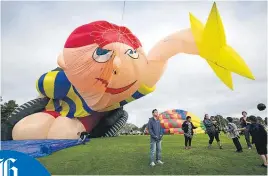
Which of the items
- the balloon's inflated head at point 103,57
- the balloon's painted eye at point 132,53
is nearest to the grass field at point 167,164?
the balloon's inflated head at point 103,57

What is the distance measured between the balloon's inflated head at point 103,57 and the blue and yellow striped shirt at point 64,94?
2446mm

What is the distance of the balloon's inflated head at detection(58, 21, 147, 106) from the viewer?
9820 millimetres

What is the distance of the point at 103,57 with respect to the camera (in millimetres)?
9875

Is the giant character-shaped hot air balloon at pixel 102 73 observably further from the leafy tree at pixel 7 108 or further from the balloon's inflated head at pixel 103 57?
the leafy tree at pixel 7 108

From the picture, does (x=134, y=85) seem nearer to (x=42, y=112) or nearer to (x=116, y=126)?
(x=116, y=126)

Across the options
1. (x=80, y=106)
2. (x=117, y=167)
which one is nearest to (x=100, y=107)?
(x=80, y=106)

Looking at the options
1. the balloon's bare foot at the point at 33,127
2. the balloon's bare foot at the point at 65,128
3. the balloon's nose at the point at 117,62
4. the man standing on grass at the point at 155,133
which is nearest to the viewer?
the man standing on grass at the point at 155,133

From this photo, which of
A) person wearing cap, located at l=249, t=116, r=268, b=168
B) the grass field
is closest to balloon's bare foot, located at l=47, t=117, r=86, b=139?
the grass field

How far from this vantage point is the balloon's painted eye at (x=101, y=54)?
387 inches

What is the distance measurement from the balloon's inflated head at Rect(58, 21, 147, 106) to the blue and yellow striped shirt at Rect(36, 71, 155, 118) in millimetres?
2446

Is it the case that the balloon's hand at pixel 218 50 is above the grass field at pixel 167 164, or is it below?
above

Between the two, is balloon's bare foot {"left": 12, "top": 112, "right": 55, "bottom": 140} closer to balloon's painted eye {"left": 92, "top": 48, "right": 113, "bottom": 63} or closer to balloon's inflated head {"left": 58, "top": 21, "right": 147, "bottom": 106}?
balloon's inflated head {"left": 58, "top": 21, "right": 147, "bottom": 106}

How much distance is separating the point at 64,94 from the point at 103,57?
4.51m

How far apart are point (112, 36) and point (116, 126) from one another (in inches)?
250
